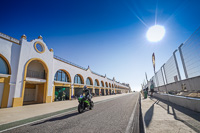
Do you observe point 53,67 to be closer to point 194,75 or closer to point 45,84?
point 45,84

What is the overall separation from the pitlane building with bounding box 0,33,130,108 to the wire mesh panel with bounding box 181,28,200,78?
18.1m

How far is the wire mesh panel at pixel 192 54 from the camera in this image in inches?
323

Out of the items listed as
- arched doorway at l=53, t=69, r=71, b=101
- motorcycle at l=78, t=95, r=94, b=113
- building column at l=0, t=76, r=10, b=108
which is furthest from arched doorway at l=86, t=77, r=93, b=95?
motorcycle at l=78, t=95, r=94, b=113

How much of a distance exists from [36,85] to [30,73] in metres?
3.10

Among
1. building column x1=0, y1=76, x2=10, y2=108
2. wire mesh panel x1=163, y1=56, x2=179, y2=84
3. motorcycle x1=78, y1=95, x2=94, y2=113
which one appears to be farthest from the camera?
wire mesh panel x1=163, y1=56, x2=179, y2=84

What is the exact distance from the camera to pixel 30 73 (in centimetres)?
1538

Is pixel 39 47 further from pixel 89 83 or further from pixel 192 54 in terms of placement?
pixel 192 54

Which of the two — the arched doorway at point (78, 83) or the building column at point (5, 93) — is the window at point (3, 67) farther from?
the arched doorway at point (78, 83)

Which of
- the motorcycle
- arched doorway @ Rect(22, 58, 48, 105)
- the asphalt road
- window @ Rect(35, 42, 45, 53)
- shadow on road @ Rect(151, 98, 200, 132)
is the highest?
window @ Rect(35, 42, 45, 53)

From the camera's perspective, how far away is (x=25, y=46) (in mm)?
12961

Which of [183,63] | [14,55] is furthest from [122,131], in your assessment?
[14,55]

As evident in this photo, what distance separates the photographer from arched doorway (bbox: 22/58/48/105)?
49.7 feet

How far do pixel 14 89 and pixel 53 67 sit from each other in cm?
655

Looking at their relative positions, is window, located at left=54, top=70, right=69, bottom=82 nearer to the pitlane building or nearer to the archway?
the pitlane building
